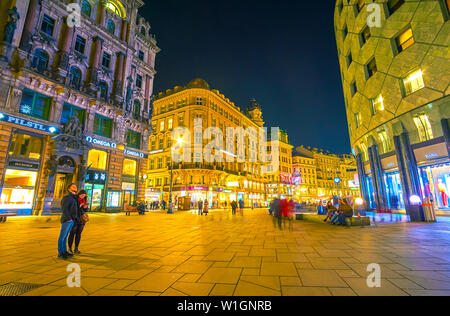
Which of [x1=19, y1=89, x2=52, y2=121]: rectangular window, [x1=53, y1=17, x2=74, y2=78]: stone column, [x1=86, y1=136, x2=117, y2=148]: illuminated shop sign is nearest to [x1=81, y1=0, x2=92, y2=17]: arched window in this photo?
[x1=53, y1=17, x2=74, y2=78]: stone column

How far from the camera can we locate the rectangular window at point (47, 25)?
66.6 ft

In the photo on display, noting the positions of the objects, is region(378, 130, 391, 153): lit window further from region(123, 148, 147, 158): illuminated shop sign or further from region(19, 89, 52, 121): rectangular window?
region(19, 89, 52, 121): rectangular window

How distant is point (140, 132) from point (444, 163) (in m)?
31.7

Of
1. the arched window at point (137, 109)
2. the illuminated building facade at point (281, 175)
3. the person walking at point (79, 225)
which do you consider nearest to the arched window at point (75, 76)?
the arched window at point (137, 109)

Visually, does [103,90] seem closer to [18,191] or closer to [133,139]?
[133,139]

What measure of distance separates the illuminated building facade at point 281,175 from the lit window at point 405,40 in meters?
48.0

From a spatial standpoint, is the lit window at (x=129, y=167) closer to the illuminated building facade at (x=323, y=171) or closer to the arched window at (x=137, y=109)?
the arched window at (x=137, y=109)

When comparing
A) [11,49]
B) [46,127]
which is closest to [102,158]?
[46,127]

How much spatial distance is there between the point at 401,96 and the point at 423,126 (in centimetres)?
294

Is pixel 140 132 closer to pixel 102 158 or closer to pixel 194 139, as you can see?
pixel 102 158

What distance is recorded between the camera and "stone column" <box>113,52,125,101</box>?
25.8 m

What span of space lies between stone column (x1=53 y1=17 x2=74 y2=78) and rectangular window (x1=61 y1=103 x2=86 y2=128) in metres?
3.05

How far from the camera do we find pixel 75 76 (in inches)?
876

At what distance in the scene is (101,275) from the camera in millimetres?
3760
